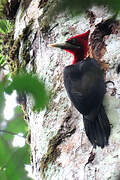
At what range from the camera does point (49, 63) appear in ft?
8.30

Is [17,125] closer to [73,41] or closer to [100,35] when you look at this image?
[73,41]

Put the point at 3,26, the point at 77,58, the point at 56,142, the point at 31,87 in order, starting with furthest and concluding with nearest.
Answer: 1. the point at 3,26
2. the point at 77,58
3. the point at 56,142
4. the point at 31,87

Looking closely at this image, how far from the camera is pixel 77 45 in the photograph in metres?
2.70

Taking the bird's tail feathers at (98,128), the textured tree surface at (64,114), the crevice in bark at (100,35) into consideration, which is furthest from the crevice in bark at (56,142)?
the crevice in bark at (100,35)

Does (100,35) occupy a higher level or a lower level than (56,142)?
higher

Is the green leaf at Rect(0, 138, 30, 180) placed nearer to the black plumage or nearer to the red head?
the black plumage

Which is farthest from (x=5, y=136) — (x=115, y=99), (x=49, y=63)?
(x=115, y=99)

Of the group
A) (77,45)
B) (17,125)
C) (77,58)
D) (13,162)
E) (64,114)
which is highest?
(77,45)

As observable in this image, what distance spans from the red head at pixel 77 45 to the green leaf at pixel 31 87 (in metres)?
1.56

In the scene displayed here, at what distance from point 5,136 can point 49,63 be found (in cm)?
95

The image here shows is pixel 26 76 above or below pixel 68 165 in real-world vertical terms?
above

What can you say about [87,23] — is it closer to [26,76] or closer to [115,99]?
[115,99]

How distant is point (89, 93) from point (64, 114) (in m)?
0.22

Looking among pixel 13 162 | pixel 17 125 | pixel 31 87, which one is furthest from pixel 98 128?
pixel 17 125
